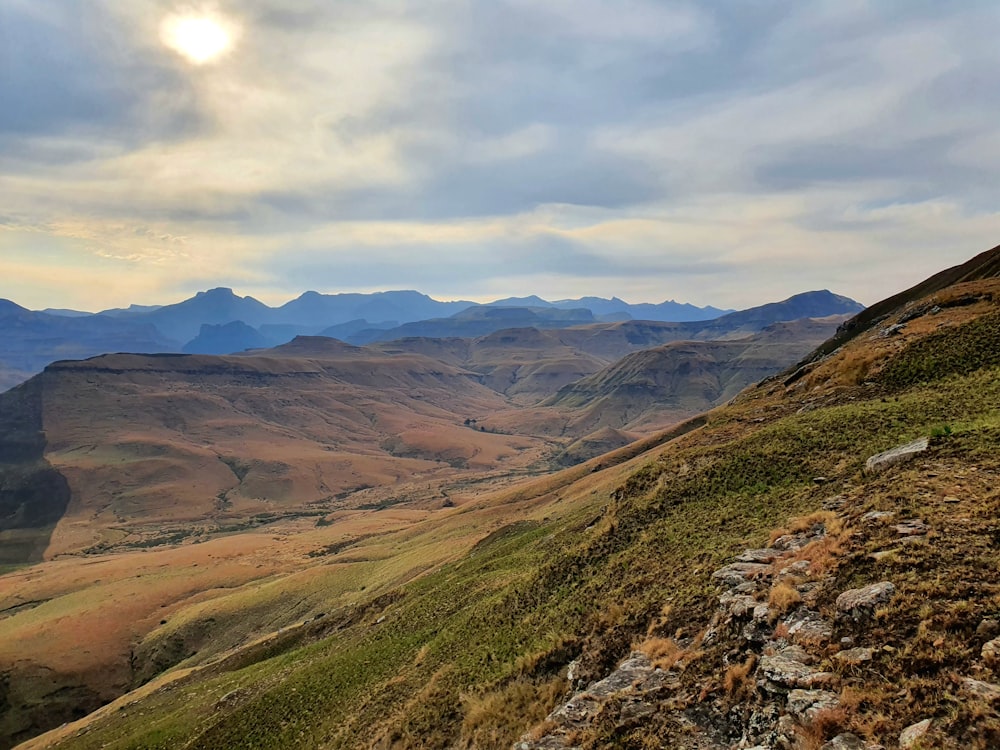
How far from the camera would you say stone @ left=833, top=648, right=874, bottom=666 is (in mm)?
10164

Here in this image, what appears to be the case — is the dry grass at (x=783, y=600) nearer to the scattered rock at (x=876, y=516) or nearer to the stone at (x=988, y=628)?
the scattered rock at (x=876, y=516)

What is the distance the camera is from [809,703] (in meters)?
9.78

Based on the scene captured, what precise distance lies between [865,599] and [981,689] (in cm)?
340

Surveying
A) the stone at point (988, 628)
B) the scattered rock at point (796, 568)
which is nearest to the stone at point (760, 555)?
the scattered rock at point (796, 568)

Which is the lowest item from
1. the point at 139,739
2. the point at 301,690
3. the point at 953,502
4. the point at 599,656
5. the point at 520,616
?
the point at 139,739

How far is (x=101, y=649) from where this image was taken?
66.8m

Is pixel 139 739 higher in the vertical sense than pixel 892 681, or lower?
lower

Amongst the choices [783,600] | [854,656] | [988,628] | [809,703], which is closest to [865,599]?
[854,656]

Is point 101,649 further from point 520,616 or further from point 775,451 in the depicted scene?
point 775,451

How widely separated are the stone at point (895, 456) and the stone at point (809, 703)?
533 inches

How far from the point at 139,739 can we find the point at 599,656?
3383 cm

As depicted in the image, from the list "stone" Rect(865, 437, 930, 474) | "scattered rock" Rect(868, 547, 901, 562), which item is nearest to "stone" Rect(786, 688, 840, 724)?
"scattered rock" Rect(868, 547, 901, 562)

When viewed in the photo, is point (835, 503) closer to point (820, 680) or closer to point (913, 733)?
point (820, 680)

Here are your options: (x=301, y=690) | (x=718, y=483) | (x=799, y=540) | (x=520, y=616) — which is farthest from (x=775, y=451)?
(x=301, y=690)
